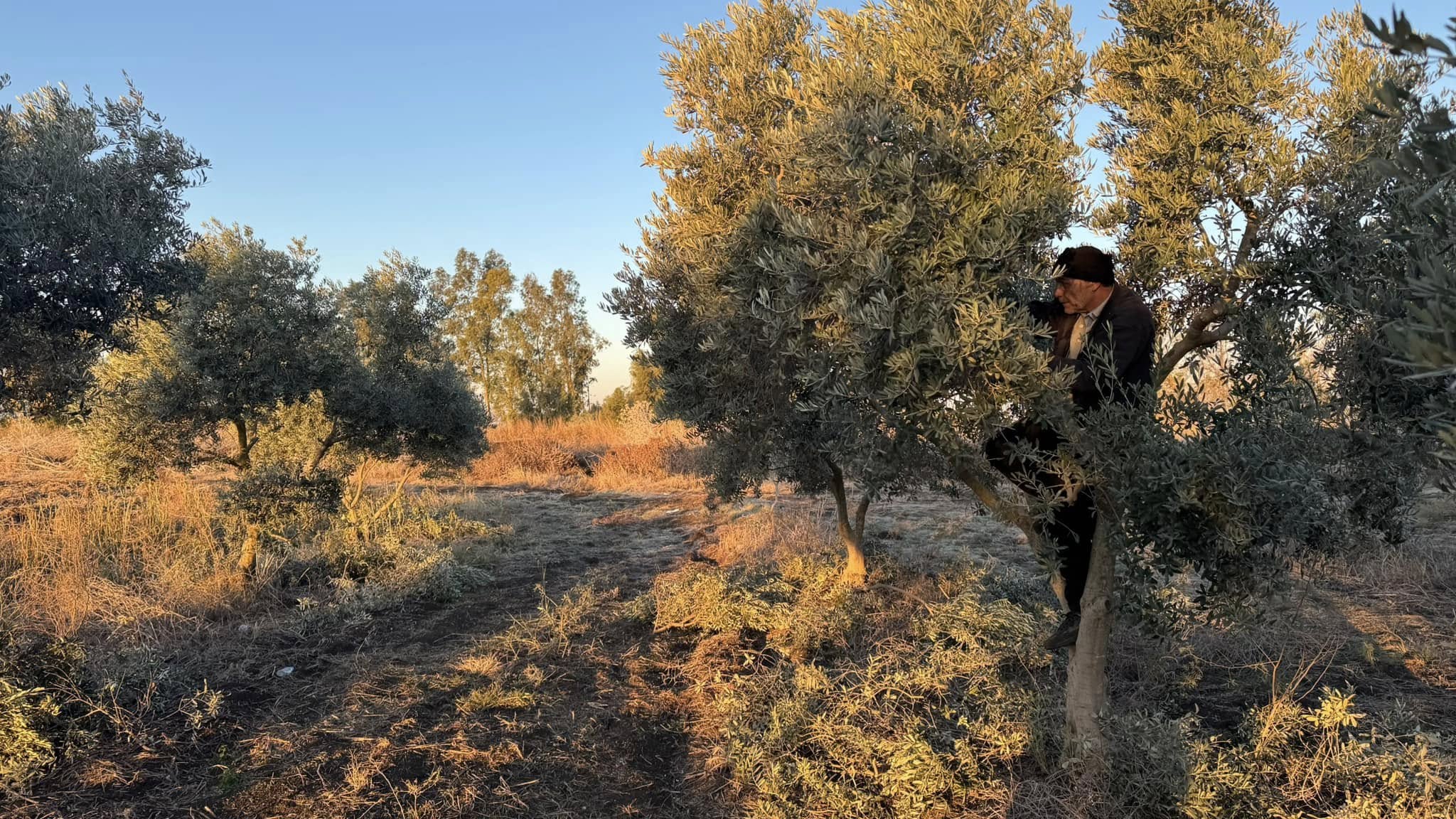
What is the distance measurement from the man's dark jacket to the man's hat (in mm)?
82

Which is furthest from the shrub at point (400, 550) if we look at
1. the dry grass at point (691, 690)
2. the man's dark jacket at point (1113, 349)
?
the man's dark jacket at point (1113, 349)

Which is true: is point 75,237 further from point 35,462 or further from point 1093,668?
point 35,462

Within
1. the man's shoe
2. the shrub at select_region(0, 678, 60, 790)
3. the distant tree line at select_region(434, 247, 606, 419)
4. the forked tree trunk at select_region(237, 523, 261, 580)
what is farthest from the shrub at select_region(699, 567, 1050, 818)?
the distant tree line at select_region(434, 247, 606, 419)

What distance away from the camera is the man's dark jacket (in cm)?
317

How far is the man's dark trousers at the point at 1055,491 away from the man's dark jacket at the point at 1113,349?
0.27m

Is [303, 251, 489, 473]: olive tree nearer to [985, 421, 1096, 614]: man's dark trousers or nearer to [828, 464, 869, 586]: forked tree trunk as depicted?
[828, 464, 869, 586]: forked tree trunk

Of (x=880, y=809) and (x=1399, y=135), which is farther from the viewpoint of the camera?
(x=880, y=809)

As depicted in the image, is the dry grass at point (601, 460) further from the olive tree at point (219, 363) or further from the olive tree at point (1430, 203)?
the olive tree at point (1430, 203)

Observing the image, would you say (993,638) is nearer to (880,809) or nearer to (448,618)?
(880,809)

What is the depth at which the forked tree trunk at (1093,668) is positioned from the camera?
11.8ft

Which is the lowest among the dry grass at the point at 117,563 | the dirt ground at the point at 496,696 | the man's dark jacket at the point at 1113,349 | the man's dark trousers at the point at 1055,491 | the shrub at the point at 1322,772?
the dirt ground at the point at 496,696

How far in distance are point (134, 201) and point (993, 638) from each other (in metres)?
7.09

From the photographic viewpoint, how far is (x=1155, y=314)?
3.97m

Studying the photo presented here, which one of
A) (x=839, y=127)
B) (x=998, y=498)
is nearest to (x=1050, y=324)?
(x=998, y=498)
